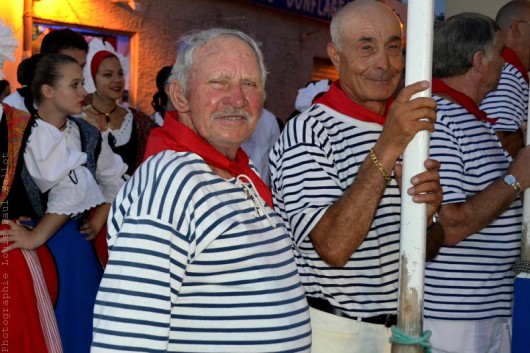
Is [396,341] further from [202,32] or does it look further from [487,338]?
[487,338]

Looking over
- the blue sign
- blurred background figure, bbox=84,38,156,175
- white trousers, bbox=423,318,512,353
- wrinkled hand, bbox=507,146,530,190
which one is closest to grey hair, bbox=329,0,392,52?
wrinkled hand, bbox=507,146,530,190

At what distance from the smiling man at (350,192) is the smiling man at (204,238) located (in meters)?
0.29

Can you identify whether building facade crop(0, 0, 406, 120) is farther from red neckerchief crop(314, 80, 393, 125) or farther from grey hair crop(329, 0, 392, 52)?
red neckerchief crop(314, 80, 393, 125)

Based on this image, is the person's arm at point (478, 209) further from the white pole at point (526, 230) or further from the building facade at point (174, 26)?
the building facade at point (174, 26)

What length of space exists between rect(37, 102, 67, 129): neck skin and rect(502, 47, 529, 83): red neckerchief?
271 centimetres

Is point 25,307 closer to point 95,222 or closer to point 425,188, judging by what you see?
point 95,222

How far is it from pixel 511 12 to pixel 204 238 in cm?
387

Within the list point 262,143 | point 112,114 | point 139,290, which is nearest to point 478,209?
→ point 139,290

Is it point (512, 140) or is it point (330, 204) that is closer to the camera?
point (330, 204)

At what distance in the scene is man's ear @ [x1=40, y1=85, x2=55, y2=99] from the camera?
4848 mm

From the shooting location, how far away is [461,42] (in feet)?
11.5

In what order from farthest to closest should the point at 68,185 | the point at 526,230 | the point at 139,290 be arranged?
the point at 68,185
the point at 526,230
the point at 139,290

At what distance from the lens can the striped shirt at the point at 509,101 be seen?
457cm

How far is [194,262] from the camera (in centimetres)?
209
